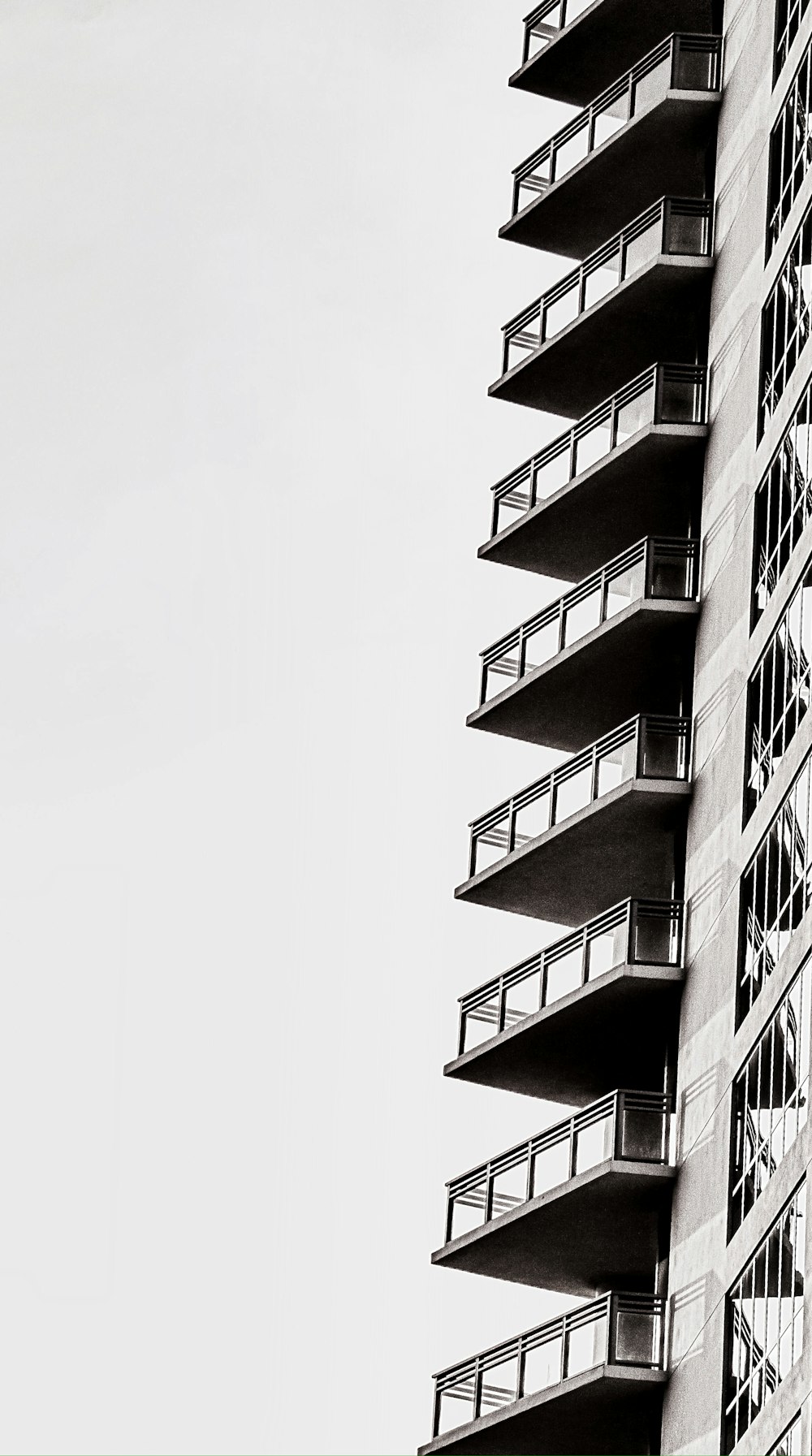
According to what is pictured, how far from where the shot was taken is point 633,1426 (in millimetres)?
35719

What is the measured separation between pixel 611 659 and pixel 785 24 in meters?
9.32

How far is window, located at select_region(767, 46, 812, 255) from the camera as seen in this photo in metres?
37.2

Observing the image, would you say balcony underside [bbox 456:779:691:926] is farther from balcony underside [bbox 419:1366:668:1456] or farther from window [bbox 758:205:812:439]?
balcony underside [bbox 419:1366:668:1456]

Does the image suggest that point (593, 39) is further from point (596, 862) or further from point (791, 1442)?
point (791, 1442)

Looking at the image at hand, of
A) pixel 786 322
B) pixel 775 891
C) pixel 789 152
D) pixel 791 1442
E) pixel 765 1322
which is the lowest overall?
pixel 791 1442

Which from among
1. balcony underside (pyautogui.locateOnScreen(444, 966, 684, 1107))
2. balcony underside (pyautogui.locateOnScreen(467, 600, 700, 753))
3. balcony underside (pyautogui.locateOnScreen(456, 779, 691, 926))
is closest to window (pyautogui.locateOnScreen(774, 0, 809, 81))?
balcony underside (pyautogui.locateOnScreen(467, 600, 700, 753))

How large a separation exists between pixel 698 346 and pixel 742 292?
2.56 m

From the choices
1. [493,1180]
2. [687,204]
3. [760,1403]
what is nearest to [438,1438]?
[493,1180]

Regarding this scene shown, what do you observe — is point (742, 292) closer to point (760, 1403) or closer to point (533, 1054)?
point (533, 1054)

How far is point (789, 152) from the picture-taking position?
3825 cm

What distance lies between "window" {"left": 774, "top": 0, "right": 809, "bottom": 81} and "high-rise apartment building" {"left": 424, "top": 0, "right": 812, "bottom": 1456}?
4.1 inches

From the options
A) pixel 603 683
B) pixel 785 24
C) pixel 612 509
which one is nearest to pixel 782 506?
pixel 603 683

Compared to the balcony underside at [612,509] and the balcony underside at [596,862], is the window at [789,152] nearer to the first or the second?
the balcony underside at [612,509]

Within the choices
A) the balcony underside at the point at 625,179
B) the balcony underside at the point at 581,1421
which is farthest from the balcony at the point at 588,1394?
the balcony underside at the point at 625,179
